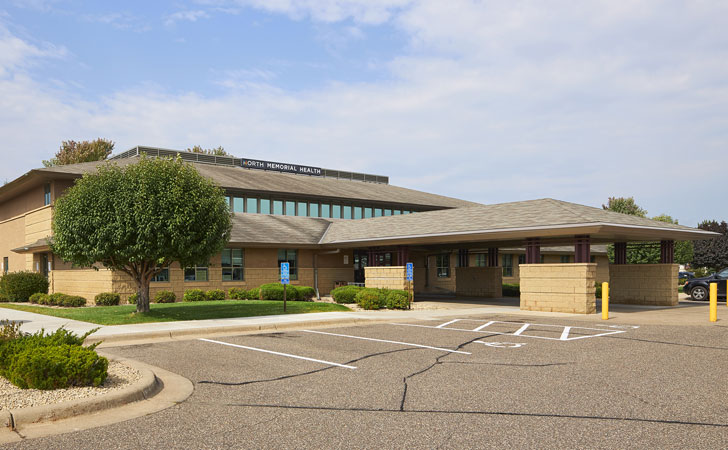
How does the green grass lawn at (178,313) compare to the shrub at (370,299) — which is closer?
the green grass lawn at (178,313)

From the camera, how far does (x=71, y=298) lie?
26.6m

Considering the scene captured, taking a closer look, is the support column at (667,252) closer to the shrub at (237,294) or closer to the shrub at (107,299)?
the shrub at (237,294)

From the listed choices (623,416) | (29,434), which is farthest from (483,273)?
(29,434)

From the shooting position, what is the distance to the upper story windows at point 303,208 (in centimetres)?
3781

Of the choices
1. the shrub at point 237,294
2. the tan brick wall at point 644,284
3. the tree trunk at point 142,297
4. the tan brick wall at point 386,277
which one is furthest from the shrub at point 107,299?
the tan brick wall at point 644,284

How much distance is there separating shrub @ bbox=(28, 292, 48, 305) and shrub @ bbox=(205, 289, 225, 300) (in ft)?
25.4

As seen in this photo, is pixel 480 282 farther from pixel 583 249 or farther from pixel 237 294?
pixel 237 294

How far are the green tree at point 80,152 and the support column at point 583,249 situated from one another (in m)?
55.8

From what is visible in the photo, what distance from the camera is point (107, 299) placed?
2673 centimetres

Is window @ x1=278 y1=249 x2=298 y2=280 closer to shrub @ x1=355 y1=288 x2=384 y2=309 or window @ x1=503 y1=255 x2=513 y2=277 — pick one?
shrub @ x1=355 y1=288 x2=384 y2=309

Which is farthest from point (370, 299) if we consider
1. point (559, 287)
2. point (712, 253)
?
point (712, 253)

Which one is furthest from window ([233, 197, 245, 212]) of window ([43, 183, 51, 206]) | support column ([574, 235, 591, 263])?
support column ([574, 235, 591, 263])

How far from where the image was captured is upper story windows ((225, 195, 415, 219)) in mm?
37812

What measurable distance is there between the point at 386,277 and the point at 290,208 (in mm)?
12142
